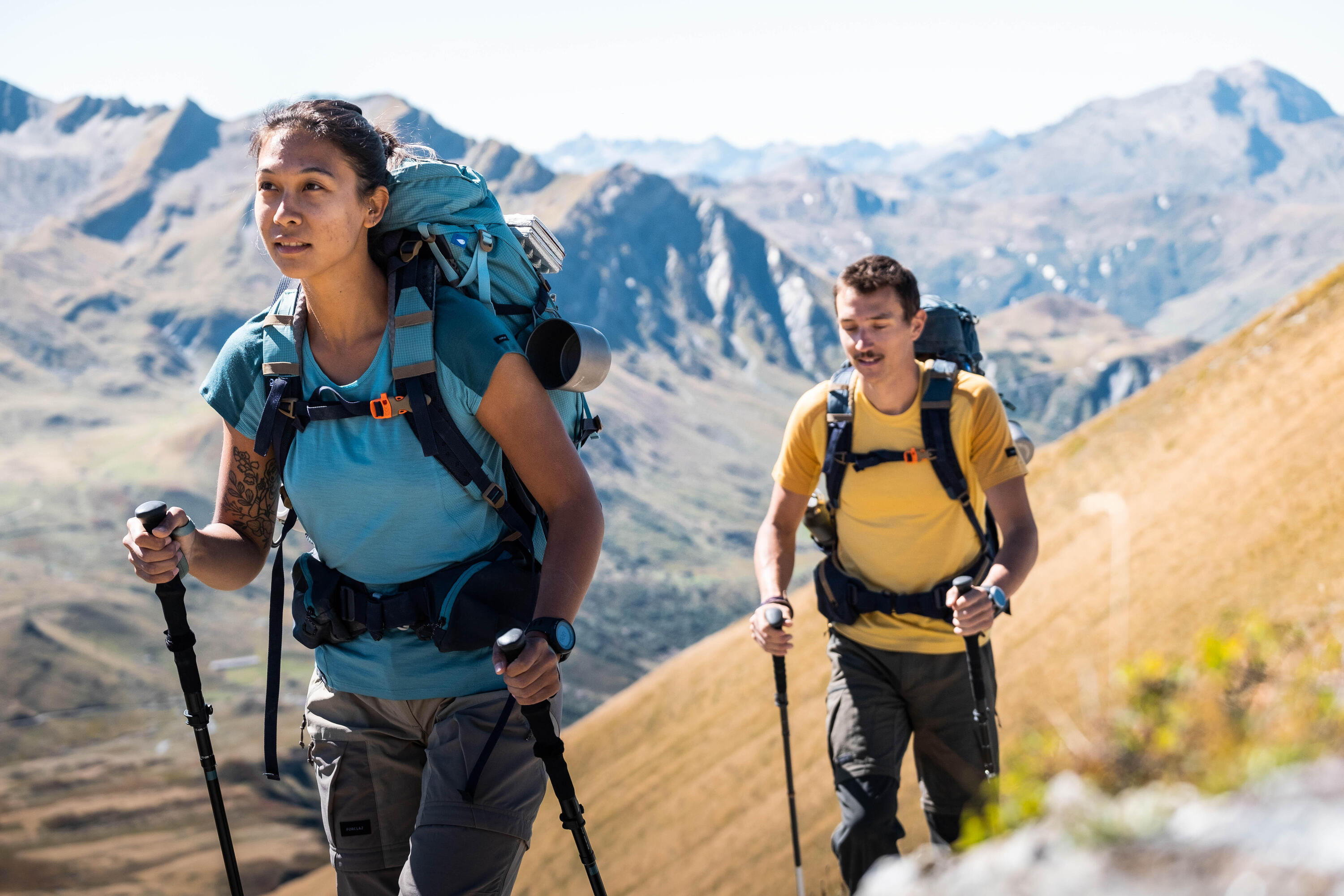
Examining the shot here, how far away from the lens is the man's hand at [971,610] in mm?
4375

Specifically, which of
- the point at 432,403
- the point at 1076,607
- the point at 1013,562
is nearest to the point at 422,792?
the point at 432,403

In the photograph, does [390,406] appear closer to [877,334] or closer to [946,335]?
[877,334]

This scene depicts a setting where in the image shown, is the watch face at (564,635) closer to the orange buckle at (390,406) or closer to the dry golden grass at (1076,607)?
the orange buckle at (390,406)

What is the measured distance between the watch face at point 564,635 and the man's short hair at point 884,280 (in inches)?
97.9

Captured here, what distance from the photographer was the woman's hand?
10.4 ft

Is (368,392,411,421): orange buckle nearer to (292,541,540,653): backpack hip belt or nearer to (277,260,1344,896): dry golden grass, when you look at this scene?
(292,541,540,653): backpack hip belt

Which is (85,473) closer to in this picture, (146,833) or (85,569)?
(85,569)

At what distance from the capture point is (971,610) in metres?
4.38

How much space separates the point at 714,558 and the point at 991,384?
181172 millimetres

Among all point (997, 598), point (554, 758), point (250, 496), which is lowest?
point (997, 598)

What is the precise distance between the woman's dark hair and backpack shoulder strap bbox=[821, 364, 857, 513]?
93.6 inches

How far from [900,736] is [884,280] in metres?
1.98

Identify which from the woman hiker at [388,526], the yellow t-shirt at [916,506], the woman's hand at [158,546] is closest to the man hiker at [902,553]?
the yellow t-shirt at [916,506]

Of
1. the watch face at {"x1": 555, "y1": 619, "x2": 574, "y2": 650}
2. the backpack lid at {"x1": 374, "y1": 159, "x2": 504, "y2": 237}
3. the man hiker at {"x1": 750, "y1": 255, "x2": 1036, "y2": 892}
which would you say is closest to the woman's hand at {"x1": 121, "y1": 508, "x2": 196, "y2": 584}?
the backpack lid at {"x1": 374, "y1": 159, "x2": 504, "y2": 237}
